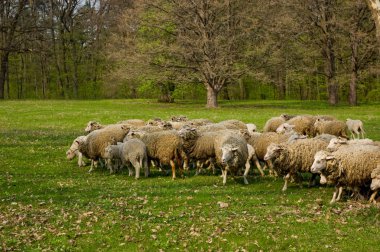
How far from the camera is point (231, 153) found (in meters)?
13.1

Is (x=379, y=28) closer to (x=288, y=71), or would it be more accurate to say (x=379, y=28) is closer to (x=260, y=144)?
(x=260, y=144)

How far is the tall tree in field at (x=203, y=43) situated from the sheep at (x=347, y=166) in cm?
3078

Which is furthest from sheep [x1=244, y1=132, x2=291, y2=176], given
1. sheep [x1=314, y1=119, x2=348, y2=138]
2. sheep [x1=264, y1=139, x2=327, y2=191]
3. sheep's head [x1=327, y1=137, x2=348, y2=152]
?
sheep [x1=314, y1=119, x2=348, y2=138]

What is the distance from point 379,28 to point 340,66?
4451 cm

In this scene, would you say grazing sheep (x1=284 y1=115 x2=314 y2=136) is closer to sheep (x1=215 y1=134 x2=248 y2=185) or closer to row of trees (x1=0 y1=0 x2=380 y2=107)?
sheep (x1=215 y1=134 x2=248 y2=185)

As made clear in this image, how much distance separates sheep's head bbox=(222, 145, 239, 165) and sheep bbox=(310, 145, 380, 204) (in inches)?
101

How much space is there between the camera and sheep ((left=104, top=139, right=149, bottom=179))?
14234 millimetres

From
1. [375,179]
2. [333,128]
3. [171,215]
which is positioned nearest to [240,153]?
[171,215]

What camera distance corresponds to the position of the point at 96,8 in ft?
241

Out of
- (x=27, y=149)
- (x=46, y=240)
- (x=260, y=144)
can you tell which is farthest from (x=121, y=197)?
(x=27, y=149)

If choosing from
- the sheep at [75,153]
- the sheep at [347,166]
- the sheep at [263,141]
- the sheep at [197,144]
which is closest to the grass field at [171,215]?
the sheep at [347,166]

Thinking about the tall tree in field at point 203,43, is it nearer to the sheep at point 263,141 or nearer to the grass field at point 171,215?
the sheep at point 263,141

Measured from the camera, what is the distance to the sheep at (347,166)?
11.0 m

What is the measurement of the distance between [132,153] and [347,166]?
6.60 metres
